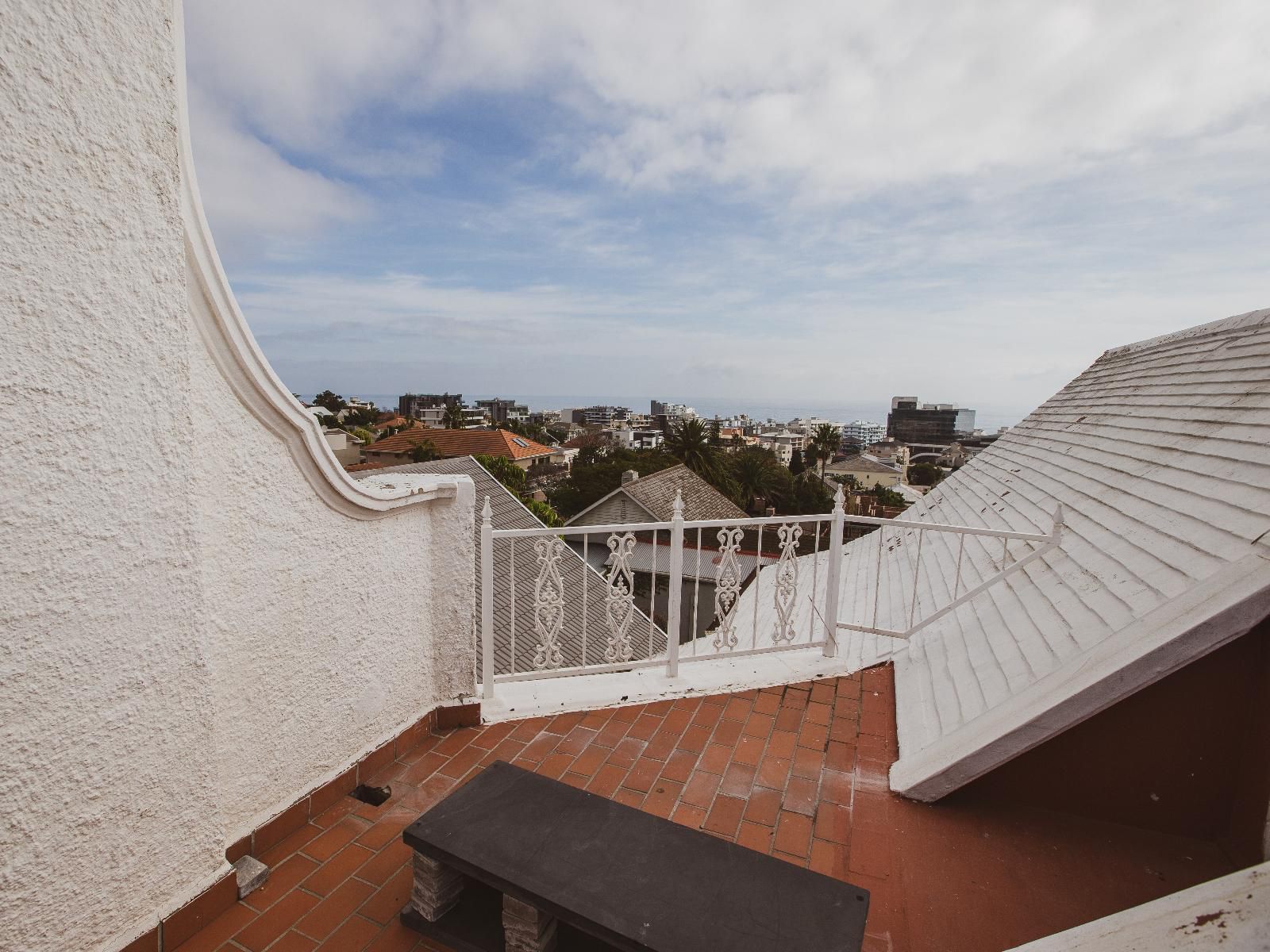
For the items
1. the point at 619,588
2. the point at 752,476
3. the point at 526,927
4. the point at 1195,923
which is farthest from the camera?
the point at 752,476

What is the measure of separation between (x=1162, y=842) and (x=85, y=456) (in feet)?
13.6

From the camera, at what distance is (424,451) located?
45.0 metres

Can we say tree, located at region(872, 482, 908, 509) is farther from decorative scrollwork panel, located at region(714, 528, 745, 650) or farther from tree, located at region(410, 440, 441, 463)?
decorative scrollwork panel, located at region(714, 528, 745, 650)

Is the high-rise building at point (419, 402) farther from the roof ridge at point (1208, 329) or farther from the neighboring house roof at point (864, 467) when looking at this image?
the roof ridge at point (1208, 329)

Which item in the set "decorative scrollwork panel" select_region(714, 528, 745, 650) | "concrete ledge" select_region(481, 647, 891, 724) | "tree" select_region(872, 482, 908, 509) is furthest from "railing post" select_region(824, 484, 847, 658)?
"tree" select_region(872, 482, 908, 509)

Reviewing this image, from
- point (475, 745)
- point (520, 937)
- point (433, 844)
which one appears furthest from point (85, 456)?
point (475, 745)

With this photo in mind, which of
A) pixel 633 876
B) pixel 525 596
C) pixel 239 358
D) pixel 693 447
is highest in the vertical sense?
pixel 239 358

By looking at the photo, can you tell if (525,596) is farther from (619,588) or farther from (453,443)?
(453,443)

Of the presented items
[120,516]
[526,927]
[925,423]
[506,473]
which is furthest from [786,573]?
[925,423]

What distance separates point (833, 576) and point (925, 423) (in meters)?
149

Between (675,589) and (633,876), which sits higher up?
(675,589)

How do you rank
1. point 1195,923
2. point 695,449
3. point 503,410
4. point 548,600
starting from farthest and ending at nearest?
point 503,410 → point 695,449 → point 548,600 → point 1195,923

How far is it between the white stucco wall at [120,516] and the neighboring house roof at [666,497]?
22911mm

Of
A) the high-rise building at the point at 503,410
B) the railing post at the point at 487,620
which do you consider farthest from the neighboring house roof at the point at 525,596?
the high-rise building at the point at 503,410
